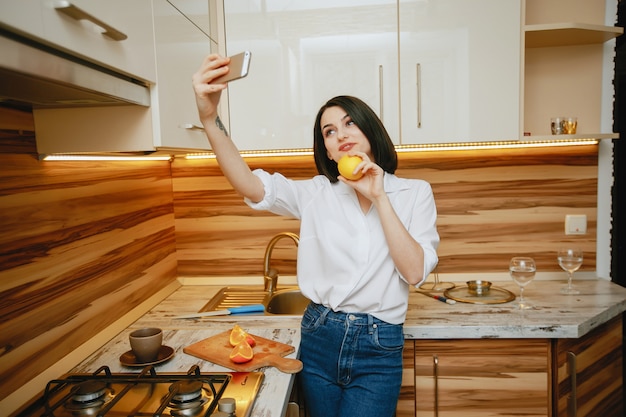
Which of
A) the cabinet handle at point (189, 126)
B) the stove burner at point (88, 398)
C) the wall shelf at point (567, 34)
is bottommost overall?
the stove burner at point (88, 398)

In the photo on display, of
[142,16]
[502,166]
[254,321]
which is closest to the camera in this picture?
[142,16]

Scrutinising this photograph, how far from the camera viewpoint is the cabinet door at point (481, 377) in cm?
164

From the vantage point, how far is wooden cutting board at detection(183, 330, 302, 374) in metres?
1.30

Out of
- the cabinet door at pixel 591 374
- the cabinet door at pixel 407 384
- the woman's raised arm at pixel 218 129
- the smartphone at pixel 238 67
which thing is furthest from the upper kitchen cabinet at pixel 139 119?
the cabinet door at pixel 591 374

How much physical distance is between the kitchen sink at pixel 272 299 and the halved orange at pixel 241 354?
71 cm

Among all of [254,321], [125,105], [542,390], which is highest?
[125,105]

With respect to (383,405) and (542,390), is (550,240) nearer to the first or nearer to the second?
(542,390)

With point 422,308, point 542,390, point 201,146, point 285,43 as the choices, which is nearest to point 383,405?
point 422,308

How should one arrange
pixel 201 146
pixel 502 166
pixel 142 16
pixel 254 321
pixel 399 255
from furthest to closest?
pixel 502 166 → pixel 254 321 → pixel 201 146 → pixel 399 255 → pixel 142 16

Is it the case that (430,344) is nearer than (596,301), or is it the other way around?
(430,344)

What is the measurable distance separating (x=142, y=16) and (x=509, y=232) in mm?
1819

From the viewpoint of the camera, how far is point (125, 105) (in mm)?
1248

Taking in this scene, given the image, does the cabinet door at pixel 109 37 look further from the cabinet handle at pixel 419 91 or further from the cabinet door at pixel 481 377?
the cabinet door at pixel 481 377

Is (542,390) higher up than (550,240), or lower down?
lower down
